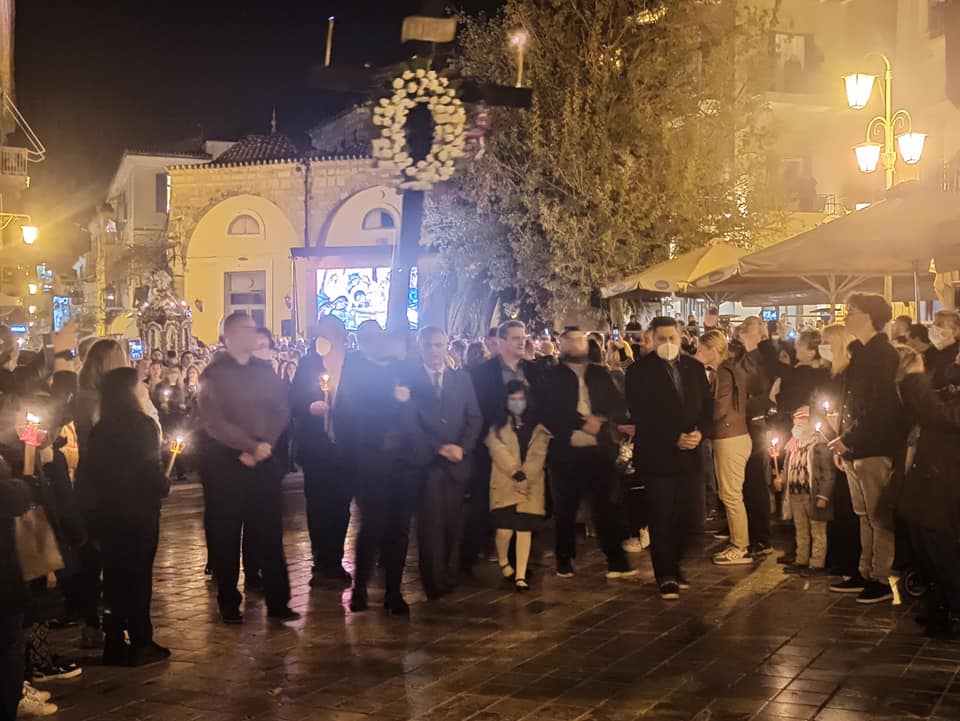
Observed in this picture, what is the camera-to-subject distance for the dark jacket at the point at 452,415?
7.97 meters

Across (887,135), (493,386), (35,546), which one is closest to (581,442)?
(493,386)

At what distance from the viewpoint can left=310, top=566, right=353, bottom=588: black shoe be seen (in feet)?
28.5

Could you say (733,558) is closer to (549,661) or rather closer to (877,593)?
(877,593)

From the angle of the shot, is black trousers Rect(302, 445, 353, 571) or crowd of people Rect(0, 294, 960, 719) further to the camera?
black trousers Rect(302, 445, 353, 571)

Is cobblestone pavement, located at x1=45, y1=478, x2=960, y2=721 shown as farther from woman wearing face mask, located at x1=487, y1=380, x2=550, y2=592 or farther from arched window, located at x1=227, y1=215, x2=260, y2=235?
arched window, located at x1=227, y1=215, x2=260, y2=235

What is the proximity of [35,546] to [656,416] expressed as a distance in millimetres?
4453

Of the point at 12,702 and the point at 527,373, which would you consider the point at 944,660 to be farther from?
the point at 12,702

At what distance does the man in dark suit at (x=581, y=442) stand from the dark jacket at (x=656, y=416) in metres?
0.63

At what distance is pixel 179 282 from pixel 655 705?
39453 millimetres

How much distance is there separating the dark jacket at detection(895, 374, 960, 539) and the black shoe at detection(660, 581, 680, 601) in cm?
185

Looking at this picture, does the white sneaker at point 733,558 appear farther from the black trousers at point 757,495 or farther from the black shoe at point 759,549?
the black trousers at point 757,495

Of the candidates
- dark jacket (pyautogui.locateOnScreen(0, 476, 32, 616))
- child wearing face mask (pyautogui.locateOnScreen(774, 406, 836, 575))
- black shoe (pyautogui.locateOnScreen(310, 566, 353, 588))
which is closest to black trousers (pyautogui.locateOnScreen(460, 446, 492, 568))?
black shoe (pyautogui.locateOnScreen(310, 566, 353, 588))

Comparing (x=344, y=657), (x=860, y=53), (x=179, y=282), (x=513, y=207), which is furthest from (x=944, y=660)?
(x=179, y=282)

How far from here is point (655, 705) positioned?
5.54 meters
